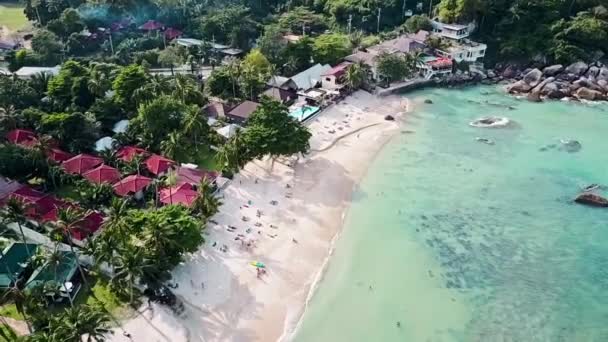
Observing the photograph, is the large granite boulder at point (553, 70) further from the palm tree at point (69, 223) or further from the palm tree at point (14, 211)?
the palm tree at point (14, 211)

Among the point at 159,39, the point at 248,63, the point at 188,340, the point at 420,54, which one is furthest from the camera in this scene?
the point at 159,39

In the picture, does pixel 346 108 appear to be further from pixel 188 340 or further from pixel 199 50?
pixel 188 340

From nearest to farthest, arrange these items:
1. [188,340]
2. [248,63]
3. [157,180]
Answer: [188,340], [157,180], [248,63]

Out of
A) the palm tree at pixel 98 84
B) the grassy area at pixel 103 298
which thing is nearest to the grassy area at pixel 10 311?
the grassy area at pixel 103 298

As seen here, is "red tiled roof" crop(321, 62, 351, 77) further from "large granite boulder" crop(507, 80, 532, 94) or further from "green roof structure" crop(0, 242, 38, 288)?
"green roof structure" crop(0, 242, 38, 288)

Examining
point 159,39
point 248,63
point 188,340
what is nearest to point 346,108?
point 248,63

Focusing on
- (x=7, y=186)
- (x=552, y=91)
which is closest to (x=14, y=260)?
(x=7, y=186)

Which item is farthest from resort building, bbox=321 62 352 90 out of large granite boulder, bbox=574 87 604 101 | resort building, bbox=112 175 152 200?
large granite boulder, bbox=574 87 604 101
